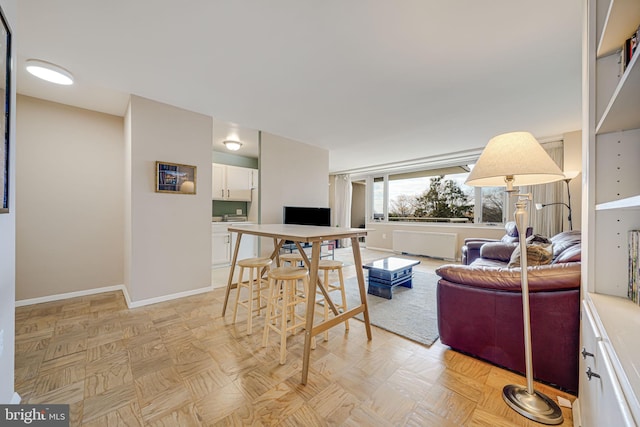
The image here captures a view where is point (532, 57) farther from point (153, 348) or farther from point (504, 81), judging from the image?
point (153, 348)

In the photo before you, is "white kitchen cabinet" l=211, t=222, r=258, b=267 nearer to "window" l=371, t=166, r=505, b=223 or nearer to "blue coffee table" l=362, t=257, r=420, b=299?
"blue coffee table" l=362, t=257, r=420, b=299

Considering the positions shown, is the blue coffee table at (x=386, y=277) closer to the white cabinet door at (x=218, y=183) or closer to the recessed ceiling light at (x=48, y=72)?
the white cabinet door at (x=218, y=183)

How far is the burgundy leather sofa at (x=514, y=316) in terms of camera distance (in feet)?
4.76

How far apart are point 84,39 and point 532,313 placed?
374 cm

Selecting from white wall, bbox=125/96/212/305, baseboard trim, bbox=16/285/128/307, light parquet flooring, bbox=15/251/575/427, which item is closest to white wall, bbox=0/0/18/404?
light parquet flooring, bbox=15/251/575/427

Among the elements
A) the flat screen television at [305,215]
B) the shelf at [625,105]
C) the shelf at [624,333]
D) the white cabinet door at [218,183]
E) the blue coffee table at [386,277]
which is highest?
the white cabinet door at [218,183]

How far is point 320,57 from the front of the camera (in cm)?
206

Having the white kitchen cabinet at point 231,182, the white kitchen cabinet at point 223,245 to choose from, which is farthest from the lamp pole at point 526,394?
the white kitchen cabinet at point 231,182

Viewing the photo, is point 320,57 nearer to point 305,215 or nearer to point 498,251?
point 305,215

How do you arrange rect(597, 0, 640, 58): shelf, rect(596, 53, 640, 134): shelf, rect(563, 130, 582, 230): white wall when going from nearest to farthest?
rect(596, 53, 640, 134): shelf
rect(597, 0, 640, 58): shelf
rect(563, 130, 582, 230): white wall

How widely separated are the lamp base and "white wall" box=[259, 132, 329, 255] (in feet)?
11.2

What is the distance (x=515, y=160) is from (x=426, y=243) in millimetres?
4856

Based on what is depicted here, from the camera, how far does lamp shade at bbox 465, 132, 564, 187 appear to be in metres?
1.28

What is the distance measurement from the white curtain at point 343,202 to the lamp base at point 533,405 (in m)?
6.14
